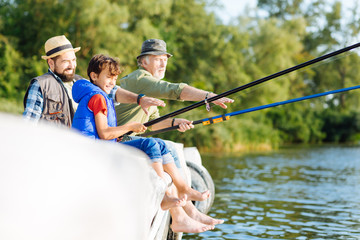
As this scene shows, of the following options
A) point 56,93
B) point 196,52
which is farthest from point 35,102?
point 196,52

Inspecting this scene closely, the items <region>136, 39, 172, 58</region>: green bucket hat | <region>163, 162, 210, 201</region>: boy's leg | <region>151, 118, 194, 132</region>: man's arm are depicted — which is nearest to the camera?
<region>163, 162, 210, 201</region>: boy's leg

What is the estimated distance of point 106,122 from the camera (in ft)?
11.1

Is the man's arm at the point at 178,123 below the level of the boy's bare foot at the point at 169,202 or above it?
above

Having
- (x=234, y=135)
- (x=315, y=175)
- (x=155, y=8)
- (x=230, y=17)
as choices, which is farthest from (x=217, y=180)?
(x=230, y=17)

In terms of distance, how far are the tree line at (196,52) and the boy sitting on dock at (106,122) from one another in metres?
11.3

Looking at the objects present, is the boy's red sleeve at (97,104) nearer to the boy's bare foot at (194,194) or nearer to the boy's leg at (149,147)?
the boy's leg at (149,147)

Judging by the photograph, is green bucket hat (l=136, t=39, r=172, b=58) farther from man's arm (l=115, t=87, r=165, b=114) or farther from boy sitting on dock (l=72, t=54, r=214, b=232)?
boy sitting on dock (l=72, t=54, r=214, b=232)

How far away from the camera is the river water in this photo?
5.99 meters

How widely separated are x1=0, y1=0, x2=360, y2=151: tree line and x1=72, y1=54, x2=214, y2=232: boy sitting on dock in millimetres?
11307

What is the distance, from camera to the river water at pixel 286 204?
19.7 feet

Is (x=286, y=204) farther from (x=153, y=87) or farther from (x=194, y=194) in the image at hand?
(x=194, y=194)

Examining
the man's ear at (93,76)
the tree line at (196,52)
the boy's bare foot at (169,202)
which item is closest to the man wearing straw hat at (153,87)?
the man's ear at (93,76)

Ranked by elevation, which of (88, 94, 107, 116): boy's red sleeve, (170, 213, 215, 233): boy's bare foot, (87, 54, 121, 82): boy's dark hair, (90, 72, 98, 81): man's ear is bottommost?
(170, 213, 215, 233): boy's bare foot

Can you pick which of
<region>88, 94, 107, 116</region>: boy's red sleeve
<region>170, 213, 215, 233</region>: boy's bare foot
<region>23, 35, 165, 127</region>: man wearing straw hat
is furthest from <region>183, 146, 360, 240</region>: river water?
<region>88, 94, 107, 116</region>: boy's red sleeve
